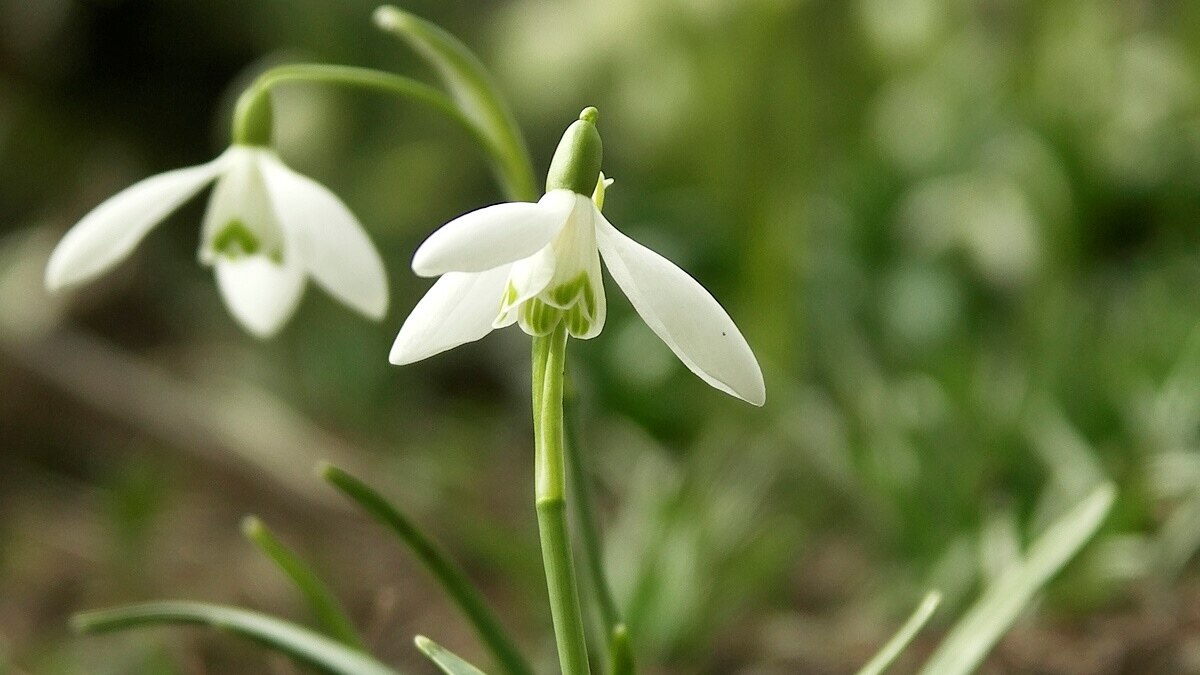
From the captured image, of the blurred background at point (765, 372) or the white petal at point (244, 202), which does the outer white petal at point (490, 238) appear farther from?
the blurred background at point (765, 372)

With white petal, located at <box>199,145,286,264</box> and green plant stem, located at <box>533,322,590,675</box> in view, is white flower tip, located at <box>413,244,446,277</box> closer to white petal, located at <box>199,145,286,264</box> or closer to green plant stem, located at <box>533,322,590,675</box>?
green plant stem, located at <box>533,322,590,675</box>

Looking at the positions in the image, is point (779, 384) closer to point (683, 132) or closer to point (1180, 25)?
point (683, 132)

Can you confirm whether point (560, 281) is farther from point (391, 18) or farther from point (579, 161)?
point (391, 18)

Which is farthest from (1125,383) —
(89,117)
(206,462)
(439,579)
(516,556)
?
(89,117)

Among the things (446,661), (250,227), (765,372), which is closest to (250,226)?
(250,227)

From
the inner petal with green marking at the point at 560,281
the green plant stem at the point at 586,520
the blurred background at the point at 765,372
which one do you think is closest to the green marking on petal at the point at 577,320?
the inner petal with green marking at the point at 560,281

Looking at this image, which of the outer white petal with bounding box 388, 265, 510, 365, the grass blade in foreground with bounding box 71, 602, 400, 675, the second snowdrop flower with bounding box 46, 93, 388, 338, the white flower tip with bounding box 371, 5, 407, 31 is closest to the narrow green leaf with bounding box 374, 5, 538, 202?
the white flower tip with bounding box 371, 5, 407, 31
